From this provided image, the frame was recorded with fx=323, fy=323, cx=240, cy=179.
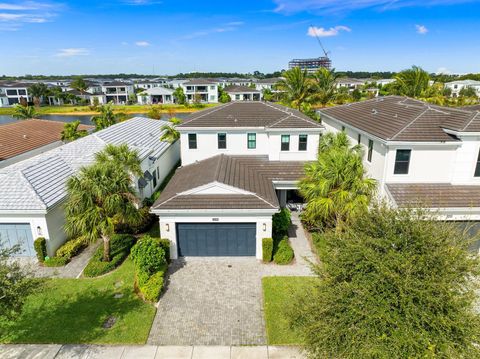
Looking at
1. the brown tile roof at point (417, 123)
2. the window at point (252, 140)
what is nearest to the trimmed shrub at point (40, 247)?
the window at point (252, 140)

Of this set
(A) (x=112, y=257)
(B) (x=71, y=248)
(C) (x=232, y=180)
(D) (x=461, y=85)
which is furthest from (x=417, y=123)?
(D) (x=461, y=85)

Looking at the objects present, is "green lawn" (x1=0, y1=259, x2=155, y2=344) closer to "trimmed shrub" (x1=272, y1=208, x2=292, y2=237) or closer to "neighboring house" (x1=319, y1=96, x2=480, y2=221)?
"trimmed shrub" (x1=272, y1=208, x2=292, y2=237)

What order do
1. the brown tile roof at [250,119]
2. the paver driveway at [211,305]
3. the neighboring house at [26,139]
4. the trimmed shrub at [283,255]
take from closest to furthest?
the paver driveway at [211,305] < the trimmed shrub at [283,255] < the brown tile roof at [250,119] < the neighboring house at [26,139]

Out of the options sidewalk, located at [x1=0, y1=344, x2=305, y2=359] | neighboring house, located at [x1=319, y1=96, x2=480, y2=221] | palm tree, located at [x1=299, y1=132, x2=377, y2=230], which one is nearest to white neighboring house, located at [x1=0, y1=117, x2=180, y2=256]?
sidewalk, located at [x1=0, y1=344, x2=305, y2=359]

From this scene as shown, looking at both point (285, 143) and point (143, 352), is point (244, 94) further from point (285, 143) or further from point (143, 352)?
point (143, 352)

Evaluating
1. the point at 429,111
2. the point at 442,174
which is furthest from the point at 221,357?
the point at 429,111

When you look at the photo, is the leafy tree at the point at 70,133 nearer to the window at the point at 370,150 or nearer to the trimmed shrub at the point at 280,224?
the trimmed shrub at the point at 280,224

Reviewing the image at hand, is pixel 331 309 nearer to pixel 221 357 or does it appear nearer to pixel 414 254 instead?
pixel 414 254
